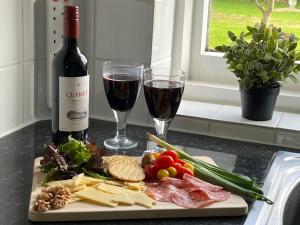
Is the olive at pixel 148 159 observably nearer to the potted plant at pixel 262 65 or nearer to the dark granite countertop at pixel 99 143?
the dark granite countertop at pixel 99 143

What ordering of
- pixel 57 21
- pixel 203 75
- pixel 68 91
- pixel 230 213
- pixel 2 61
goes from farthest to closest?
pixel 203 75 < pixel 57 21 < pixel 2 61 < pixel 68 91 < pixel 230 213

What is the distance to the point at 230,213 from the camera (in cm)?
84

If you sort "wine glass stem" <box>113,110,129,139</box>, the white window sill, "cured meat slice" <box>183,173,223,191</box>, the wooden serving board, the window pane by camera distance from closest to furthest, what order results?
1. the wooden serving board
2. "cured meat slice" <box>183,173,223,191</box>
3. "wine glass stem" <box>113,110,129,139</box>
4. the white window sill
5. the window pane

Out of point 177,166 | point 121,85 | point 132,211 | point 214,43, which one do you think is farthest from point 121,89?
point 214,43

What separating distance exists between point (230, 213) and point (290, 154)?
0.36 meters

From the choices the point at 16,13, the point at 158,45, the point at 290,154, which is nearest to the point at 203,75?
the point at 158,45

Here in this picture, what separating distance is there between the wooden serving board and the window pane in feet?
2.44

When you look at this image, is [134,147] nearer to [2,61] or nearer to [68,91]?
[68,91]

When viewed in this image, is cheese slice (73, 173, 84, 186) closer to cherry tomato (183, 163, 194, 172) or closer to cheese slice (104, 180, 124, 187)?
cheese slice (104, 180, 124, 187)

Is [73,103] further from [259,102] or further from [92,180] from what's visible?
[259,102]

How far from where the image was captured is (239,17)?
4.91 feet

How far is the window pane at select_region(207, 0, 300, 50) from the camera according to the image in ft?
4.75

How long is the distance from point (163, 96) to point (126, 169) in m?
0.17

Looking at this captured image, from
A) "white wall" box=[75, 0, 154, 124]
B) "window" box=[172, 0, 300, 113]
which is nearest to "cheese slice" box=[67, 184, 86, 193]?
"white wall" box=[75, 0, 154, 124]
